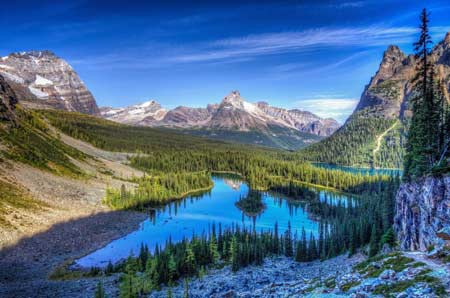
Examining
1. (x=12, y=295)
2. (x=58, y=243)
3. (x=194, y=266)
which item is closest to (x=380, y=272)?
(x=194, y=266)

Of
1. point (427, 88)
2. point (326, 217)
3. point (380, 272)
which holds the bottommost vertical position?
point (326, 217)

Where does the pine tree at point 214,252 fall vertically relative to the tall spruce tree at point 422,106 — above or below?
below

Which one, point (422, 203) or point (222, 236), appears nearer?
point (422, 203)

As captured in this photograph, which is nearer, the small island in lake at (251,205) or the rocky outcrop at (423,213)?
the rocky outcrop at (423,213)

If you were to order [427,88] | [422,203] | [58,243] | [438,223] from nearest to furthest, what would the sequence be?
1. [438,223]
2. [422,203]
3. [427,88]
4. [58,243]

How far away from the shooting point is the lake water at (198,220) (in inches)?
3295

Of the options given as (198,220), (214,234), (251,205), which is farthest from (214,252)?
(251,205)

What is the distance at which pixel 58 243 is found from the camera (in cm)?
7944

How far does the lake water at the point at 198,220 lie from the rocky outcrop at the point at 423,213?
2006 inches

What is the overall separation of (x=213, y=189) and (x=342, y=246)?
4748 inches

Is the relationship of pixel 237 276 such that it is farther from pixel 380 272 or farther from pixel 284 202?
pixel 284 202

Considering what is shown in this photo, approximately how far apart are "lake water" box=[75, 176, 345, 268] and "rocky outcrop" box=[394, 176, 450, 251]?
51.0 m

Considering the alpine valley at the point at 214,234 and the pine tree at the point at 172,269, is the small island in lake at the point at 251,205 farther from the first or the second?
the pine tree at the point at 172,269

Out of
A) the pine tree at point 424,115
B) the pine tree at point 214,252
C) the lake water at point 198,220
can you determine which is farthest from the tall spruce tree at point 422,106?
the lake water at point 198,220
